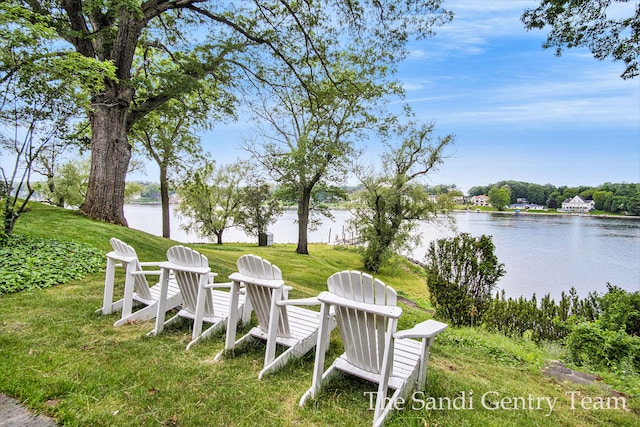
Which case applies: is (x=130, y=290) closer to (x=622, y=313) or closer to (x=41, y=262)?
(x=41, y=262)

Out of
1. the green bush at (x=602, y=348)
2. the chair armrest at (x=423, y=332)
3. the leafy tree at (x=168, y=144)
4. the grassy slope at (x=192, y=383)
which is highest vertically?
the leafy tree at (x=168, y=144)

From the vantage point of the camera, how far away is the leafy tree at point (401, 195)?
1730 centimetres

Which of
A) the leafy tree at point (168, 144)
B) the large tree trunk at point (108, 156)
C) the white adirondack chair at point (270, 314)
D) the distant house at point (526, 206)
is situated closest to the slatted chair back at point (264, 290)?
the white adirondack chair at point (270, 314)

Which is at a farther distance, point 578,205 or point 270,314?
point 578,205

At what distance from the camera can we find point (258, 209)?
25.2m

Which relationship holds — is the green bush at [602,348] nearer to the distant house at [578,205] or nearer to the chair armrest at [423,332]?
A: the chair armrest at [423,332]

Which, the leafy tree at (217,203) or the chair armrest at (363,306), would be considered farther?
the leafy tree at (217,203)

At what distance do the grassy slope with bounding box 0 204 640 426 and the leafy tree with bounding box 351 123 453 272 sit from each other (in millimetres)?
13818

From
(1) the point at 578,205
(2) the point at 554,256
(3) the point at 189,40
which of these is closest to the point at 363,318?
(3) the point at 189,40

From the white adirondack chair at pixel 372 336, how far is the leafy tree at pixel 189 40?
25.5ft

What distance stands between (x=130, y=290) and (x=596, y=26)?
8.11m

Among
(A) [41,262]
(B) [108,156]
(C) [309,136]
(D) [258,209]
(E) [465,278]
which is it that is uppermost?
(C) [309,136]

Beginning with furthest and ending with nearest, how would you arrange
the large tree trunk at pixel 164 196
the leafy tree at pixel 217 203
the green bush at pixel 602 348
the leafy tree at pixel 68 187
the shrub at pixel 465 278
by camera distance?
the leafy tree at pixel 217 203 → the leafy tree at pixel 68 187 → the large tree trunk at pixel 164 196 → the shrub at pixel 465 278 → the green bush at pixel 602 348

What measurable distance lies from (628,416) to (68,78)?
8820 millimetres
